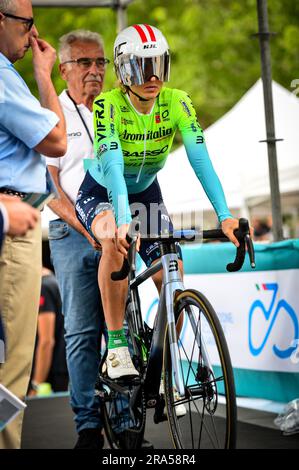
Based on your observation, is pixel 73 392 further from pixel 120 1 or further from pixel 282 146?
pixel 282 146

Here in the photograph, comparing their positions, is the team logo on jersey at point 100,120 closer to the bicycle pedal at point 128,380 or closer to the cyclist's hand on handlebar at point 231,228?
the cyclist's hand on handlebar at point 231,228

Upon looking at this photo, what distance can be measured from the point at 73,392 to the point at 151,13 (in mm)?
21418

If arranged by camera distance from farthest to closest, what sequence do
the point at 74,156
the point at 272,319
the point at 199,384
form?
1. the point at 272,319
2. the point at 74,156
3. the point at 199,384

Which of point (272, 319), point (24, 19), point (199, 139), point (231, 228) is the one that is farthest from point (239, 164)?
point (24, 19)

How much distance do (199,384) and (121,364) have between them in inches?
30.7

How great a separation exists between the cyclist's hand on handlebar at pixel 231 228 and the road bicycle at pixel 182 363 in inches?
1.0

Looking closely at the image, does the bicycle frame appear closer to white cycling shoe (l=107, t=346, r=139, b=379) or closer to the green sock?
white cycling shoe (l=107, t=346, r=139, b=379)

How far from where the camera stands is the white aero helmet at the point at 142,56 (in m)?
4.59

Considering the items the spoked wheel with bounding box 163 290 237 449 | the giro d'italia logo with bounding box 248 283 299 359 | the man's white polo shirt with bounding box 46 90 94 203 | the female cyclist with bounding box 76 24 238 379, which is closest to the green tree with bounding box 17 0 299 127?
the giro d'italia logo with bounding box 248 283 299 359

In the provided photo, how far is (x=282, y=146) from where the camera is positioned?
40.7ft

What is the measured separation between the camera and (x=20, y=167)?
376 cm

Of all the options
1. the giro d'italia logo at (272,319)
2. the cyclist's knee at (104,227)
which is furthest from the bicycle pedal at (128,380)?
the giro d'italia logo at (272,319)

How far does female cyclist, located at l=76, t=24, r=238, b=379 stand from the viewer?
4562mm

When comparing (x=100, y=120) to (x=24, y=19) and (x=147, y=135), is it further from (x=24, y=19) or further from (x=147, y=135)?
(x=24, y=19)
